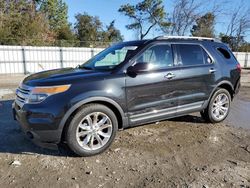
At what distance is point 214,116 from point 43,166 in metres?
3.74

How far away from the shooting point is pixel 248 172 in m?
3.64

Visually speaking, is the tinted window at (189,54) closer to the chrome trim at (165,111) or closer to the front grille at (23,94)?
the chrome trim at (165,111)

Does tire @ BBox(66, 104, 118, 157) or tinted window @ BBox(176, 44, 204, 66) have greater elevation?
tinted window @ BBox(176, 44, 204, 66)

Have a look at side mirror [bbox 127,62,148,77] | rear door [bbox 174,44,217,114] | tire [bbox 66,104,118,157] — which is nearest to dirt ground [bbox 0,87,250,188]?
tire [bbox 66,104,118,157]

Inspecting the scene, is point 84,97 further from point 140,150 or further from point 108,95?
point 140,150

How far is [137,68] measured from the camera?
431cm

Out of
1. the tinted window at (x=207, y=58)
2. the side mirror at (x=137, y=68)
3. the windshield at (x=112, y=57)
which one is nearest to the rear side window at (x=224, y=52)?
the tinted window at (x=207, y=58)

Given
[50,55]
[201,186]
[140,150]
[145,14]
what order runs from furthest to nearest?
[145,14]
[50,55]
[140,150]
[201,186]

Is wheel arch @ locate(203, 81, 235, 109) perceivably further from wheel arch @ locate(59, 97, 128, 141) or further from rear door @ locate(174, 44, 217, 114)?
wheel arch @ locate(59, 97, 128, 141)

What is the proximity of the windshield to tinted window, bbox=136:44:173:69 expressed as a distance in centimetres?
22

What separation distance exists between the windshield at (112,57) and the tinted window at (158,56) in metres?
0.22

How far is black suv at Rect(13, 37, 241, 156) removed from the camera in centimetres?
383

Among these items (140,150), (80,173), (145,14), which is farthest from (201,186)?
(145,14)

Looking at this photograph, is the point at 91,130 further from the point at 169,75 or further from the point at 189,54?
the point at 189,54
